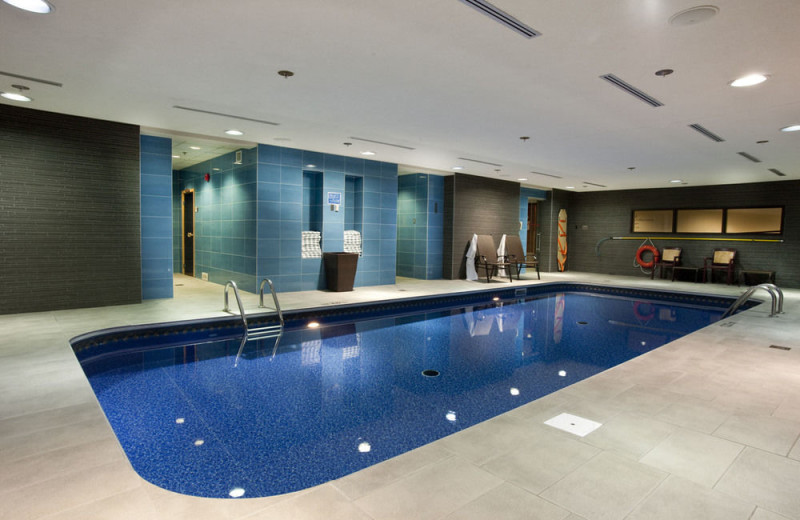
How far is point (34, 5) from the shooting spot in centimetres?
268

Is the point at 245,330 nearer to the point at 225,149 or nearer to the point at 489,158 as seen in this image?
the point at 225,149

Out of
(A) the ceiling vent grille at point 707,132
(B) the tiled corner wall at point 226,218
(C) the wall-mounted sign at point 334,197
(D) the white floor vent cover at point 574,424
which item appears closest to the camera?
(D) the white floor vent cover at point 574,424

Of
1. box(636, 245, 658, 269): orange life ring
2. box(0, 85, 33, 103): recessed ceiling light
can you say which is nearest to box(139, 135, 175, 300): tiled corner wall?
box(0, 85, 33, 103): recessed ceiling light

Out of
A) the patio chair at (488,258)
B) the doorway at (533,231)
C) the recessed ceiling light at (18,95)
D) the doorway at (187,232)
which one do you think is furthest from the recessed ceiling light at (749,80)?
the doorway at (187,232)

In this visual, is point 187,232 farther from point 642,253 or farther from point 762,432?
point 642,253

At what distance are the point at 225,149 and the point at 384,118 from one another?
391 centimetres

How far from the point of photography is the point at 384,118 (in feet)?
17.1

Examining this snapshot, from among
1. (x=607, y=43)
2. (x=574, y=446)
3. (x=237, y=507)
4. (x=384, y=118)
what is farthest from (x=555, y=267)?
(x=237, y=507)

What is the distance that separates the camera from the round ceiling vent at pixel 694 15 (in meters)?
2.52

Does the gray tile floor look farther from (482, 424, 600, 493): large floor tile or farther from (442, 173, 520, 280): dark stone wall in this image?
(442, 173, 520, 280): dark stone wall

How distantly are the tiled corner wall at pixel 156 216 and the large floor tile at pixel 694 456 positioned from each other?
6700mm

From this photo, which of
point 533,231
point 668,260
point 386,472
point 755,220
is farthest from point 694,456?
point 533,231

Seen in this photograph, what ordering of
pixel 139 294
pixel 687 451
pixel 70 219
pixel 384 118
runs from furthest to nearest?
pixel 139 294
pixel 70 219
pixel 384 118
pixel 687 451

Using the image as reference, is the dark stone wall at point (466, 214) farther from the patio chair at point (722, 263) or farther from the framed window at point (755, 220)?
the framed window at point (755, 220)
